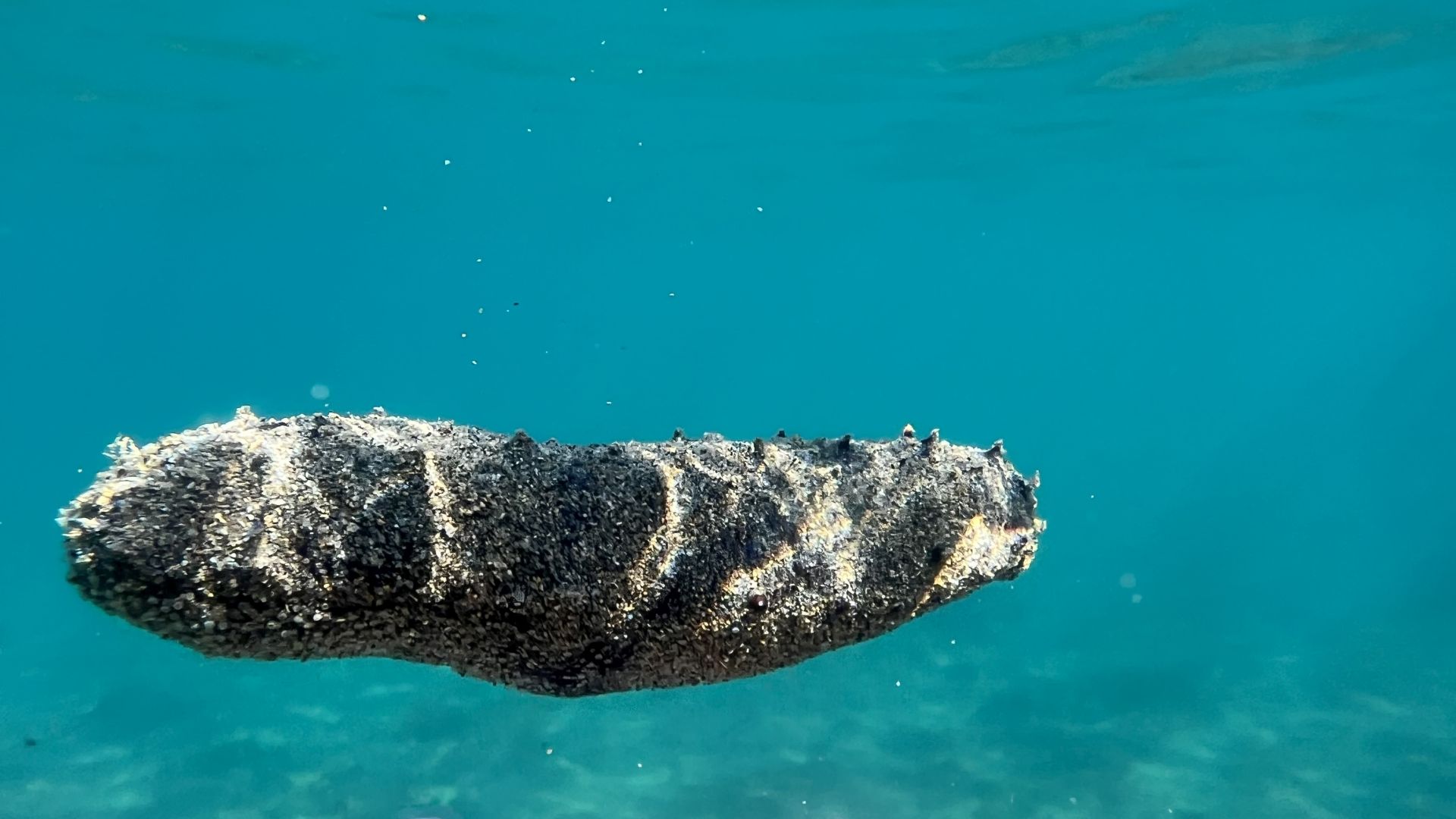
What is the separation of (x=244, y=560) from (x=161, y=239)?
59.2 metres

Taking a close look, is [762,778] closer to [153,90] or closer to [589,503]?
[589,503]

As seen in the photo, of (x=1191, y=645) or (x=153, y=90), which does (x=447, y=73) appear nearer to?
(x=153, y=90)

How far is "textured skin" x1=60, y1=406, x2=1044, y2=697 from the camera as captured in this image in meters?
2.13

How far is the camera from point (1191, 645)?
20219mm

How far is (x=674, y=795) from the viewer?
1164 cm

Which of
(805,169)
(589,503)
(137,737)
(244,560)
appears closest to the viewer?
(244,560)

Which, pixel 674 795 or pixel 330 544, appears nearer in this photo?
pixel 330 544

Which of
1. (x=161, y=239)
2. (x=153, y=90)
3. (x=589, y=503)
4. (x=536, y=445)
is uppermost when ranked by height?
(x=161, y=239)

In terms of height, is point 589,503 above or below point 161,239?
below

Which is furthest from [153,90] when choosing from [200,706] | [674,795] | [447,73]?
[674,795]

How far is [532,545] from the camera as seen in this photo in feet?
7.45

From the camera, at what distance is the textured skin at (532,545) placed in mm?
2129

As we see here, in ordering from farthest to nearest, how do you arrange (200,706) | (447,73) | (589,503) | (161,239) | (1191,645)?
(161,239) → (447,73) → (1191,645) → (200,706) → (589,503)

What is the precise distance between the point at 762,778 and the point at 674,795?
4.08 ft
